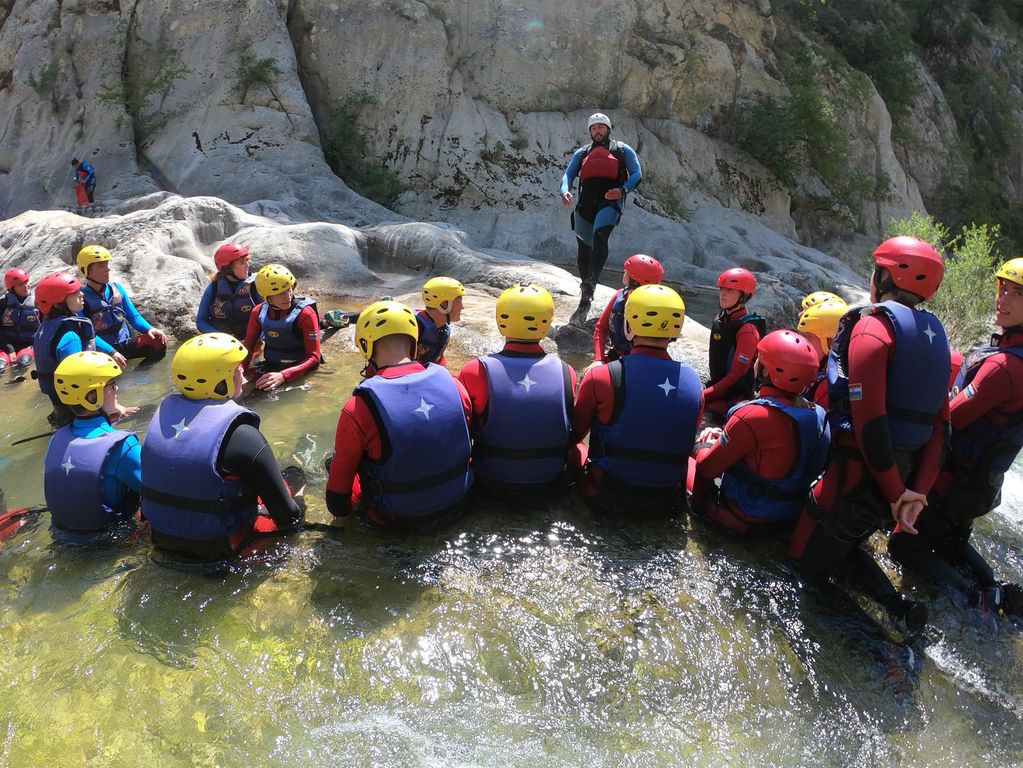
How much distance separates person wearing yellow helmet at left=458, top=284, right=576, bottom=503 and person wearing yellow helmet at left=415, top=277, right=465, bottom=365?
1.53m

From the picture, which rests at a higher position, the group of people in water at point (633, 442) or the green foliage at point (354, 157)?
the group of people in water at point (633, 442)

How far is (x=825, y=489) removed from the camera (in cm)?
315

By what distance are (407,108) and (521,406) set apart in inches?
620

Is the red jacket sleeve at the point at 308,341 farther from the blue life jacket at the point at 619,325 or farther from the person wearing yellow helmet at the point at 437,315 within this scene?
the blue life jacket at the point at 619,325

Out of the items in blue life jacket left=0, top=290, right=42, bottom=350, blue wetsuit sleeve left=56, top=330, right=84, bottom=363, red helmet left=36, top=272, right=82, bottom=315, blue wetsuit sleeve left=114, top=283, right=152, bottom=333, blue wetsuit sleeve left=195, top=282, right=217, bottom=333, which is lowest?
blue life jacket left=0, top=290, right=42, bottom=350

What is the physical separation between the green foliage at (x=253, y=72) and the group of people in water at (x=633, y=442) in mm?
14701

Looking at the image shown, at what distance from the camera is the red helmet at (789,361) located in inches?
128

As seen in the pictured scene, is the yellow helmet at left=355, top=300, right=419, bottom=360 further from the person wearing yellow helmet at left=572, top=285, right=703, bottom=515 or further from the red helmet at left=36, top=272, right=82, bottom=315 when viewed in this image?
the red helmet at left=36, top=272, right=82, bottom=315

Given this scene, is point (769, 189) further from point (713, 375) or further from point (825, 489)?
point (825, 489)

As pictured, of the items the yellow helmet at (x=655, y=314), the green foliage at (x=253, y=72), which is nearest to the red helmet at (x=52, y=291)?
the yellow helmet at (x=655, y=314)

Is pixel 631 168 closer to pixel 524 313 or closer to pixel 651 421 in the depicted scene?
pixel 524 313

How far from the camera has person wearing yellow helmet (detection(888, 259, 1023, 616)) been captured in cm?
333

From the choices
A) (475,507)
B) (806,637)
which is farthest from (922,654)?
(475,507)

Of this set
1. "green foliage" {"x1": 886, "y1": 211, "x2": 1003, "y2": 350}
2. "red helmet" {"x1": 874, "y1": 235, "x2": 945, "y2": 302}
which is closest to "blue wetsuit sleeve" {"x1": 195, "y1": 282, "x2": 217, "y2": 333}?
"red helmet" {"x1": 874, "y1": 235, "x2": 945, "y2": 302}
